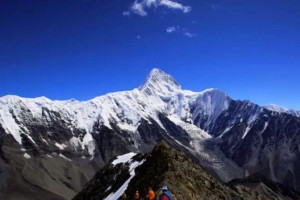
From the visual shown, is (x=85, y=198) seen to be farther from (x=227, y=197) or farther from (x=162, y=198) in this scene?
(x=162, y=198)

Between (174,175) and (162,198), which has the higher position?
(174,175)

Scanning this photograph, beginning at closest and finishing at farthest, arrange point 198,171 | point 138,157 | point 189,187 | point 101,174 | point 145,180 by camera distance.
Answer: point 189,187 → point 145,180 → point 198,171 → point 138,157 → point 101,174

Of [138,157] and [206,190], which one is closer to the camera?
[206,190]

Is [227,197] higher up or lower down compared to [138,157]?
lower down

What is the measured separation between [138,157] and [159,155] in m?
25.1

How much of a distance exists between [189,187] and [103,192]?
30392 millimetres

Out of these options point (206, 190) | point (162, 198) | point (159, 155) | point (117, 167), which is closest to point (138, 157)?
point (117, 167)

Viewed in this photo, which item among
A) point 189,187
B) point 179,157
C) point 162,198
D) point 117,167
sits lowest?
point 162,198

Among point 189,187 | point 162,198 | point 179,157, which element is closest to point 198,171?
point 179,157

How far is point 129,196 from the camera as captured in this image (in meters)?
52.8

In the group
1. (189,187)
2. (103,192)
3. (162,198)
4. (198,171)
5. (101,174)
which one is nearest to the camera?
(162,198)

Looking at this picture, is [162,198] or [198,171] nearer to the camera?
[162,198]

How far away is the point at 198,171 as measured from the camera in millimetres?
54500

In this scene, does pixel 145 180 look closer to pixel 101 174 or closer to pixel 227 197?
pixel 227 197
